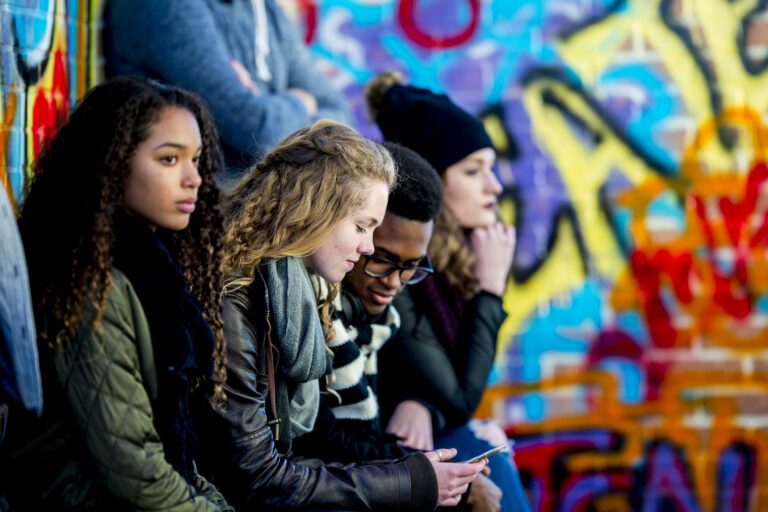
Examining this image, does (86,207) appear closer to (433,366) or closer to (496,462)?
(433,366)

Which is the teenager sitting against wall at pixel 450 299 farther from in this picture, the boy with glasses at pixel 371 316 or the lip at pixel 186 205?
the lip at pixel 186 205

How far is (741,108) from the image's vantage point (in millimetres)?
5020

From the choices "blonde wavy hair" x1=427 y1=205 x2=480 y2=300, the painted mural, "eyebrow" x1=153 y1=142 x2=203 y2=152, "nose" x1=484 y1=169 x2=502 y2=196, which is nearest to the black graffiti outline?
"eyebrow" x1=153 y1=142 x2=203 y2=152

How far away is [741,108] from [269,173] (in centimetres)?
296

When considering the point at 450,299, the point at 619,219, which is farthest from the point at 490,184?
the point at 619,219

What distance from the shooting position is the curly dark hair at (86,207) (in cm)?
206

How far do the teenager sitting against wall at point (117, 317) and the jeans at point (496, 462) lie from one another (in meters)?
1.02

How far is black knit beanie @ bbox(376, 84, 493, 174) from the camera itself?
368 centimetres

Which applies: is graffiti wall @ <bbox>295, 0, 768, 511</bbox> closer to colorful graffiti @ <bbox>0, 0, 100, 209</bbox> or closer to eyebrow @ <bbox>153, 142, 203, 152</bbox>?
colorful graffiti @ <bbox>0, 0, 100, 209</bbox>

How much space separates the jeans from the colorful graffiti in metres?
1.28

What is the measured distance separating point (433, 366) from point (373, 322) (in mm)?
381

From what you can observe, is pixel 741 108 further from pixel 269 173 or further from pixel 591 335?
pixel 269 173

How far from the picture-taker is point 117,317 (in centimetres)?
208

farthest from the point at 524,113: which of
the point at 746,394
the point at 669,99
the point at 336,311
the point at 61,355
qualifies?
the point at 61,355
